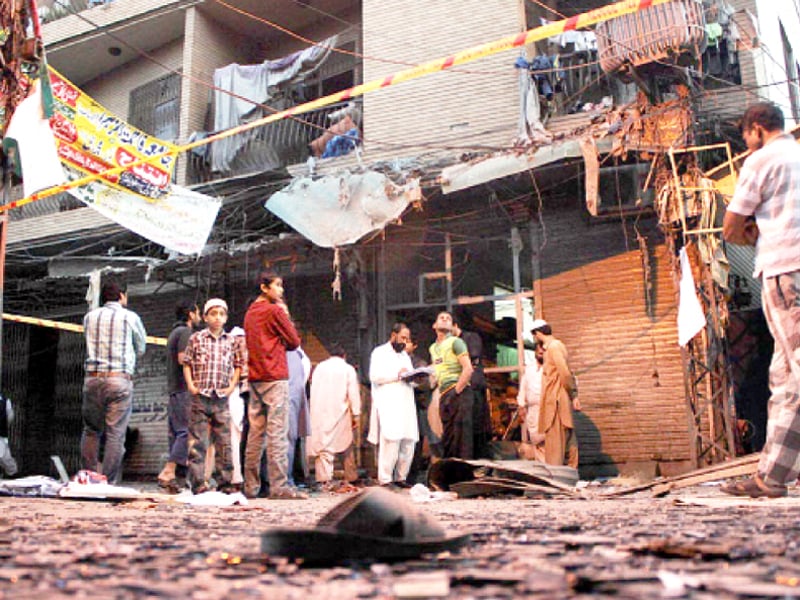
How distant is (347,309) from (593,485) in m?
5.15

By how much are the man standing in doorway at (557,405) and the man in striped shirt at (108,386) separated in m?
4.46

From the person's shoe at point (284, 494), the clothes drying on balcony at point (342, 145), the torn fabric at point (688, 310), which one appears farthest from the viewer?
the clothes drying on balcony at point (342, 145)

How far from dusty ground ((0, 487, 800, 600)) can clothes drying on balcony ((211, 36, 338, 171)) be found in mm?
11722

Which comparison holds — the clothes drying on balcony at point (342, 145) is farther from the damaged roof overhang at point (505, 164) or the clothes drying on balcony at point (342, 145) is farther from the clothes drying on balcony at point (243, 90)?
the damaged roof overhang at point (505, 164)

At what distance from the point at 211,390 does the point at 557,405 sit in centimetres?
395

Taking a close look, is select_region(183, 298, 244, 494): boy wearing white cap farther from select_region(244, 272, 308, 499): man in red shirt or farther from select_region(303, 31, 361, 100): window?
select_region(303, 31, 361, 100): window

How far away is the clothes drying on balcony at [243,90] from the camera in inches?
542

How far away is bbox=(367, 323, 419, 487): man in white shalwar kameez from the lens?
28.0 feet

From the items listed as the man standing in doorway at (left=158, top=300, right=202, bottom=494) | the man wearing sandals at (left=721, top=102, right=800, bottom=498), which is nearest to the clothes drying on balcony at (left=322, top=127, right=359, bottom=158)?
the man standing in doorway at (left=158, top=300, right=202, bottom=494)

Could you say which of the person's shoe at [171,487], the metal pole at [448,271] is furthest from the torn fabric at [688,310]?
the person's shoe at [171,487]

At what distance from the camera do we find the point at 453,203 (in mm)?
11320

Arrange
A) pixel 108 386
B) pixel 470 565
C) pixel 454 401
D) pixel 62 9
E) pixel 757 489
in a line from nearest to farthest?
pixel 470 565 < pixel 757 489 < pixel 108 386 < pixel 454 401 < pixel 62 9

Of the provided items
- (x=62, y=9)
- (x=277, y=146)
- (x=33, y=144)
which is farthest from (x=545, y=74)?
(x=62, y=9)

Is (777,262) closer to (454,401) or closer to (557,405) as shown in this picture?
(557,405)
